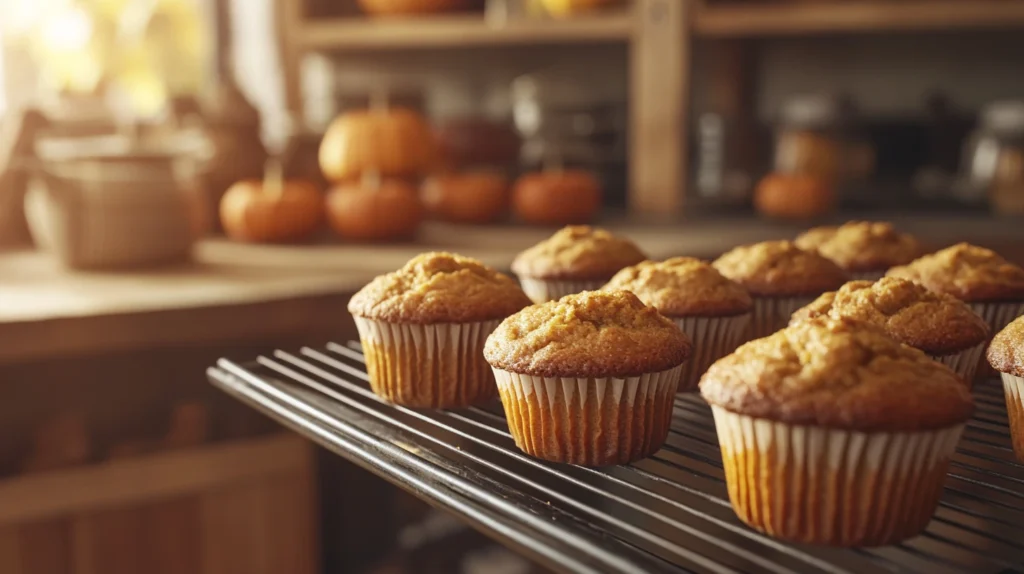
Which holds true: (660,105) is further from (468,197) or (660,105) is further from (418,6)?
(418,6)

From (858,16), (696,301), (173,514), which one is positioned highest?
(858,16)

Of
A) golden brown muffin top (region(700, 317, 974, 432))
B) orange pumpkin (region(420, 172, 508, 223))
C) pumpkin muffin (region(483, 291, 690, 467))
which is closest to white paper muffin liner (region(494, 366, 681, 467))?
pumpkin muffin (region(483, 291, 690, 467))

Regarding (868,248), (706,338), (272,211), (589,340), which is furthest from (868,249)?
(272,211)

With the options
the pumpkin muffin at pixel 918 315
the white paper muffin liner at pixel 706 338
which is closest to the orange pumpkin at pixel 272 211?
the white paper muffin liner at pixel 706 338

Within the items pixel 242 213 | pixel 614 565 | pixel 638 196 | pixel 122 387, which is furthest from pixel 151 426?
pixel 614 565

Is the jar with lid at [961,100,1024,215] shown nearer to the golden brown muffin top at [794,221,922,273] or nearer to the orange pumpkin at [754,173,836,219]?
the orange pumpkin at [754,173,836,219]

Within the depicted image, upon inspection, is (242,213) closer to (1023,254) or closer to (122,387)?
(122,387)

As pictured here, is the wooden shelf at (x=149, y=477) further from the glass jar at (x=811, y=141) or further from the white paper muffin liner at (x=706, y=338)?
the glass jar at (x=811, y=141)
